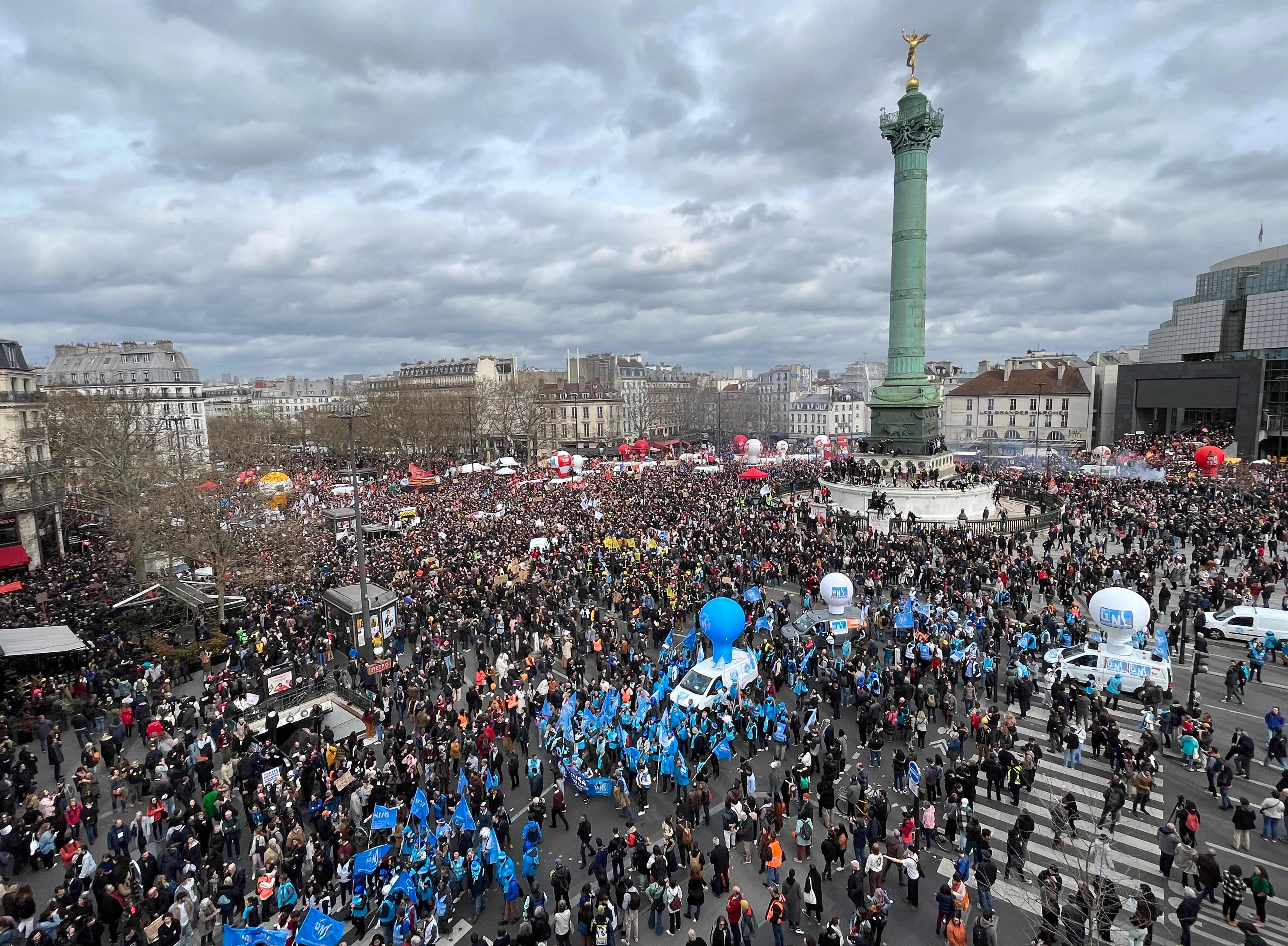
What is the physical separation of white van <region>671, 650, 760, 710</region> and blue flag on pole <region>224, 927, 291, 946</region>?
8.68 metres

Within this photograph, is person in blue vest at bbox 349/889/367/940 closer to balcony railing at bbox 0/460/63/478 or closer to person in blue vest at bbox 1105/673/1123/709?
person in blue vest at bbox 1105/673/1123/709

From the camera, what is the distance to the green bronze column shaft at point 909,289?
39.8m

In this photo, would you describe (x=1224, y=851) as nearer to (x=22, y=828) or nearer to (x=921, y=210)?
(x=22, y=828)

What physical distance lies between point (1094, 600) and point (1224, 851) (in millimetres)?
6740

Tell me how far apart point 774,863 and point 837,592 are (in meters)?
10.5

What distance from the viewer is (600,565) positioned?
92.4 ft

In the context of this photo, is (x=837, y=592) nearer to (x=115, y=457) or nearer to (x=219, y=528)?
(x=219, y=528)

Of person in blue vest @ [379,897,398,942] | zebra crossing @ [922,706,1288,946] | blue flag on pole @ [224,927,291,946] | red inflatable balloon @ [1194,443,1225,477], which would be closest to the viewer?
blue flag on pole @ [224,927,291,946]

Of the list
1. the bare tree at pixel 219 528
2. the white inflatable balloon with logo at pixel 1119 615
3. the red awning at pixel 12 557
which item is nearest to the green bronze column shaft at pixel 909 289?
the white inflatable balloon with logo at pixel 1119 615

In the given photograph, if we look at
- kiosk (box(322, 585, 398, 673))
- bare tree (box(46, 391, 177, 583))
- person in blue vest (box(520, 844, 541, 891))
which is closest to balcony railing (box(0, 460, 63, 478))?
bare tree (box(46, 391, 177, 583))

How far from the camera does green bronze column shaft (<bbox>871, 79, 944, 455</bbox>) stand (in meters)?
39.8

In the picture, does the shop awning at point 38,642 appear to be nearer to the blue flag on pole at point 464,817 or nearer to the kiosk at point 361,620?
the kiosk at point 361,620

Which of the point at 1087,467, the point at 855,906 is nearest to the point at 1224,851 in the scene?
the point at 855,906

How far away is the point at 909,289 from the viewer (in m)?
40.6
